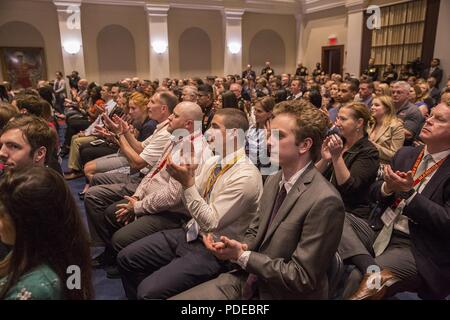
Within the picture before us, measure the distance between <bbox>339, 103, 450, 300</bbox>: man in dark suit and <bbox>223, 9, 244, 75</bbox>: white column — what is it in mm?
13591

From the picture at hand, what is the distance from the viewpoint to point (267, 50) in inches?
662

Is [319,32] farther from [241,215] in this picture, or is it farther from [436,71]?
[241,215]

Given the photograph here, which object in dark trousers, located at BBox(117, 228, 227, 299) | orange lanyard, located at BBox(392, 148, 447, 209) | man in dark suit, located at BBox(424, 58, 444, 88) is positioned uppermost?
man in dark suit, located at BBox(424, 58, 444, 88)

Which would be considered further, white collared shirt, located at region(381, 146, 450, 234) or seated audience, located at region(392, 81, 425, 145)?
seated audience, located at region(392, 81, 425, 145)

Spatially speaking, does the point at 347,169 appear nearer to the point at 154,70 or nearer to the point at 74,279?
the point at 74,279

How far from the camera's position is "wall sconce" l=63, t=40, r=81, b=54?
12305mm

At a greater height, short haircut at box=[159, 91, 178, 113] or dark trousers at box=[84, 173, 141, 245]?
short haircut at box=[159, 91, 178, 113]

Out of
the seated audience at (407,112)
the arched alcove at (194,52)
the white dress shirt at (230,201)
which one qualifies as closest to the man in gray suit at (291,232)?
the white dress shirt at (230,201)

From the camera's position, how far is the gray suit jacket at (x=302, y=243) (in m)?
1.46

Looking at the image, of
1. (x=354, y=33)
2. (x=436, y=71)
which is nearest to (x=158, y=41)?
(x=354, y=33)

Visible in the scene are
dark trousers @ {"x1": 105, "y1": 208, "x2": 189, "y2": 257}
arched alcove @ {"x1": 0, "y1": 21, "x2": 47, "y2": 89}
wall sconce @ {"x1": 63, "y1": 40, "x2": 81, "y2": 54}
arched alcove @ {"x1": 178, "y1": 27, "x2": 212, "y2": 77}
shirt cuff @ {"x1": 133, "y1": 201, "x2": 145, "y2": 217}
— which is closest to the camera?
dark trousers @ {"x1": 105, "y1": 208, "x2": 189, "y2": 257}

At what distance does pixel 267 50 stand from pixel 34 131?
51.7 feet

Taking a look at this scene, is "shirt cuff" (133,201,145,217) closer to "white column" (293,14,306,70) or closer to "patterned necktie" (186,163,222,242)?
"patterned necktie" (186,163,222,242)

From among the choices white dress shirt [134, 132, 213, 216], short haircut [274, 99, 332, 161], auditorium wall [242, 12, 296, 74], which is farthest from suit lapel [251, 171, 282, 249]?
auditorium wall [242, 12, 296, 74]
